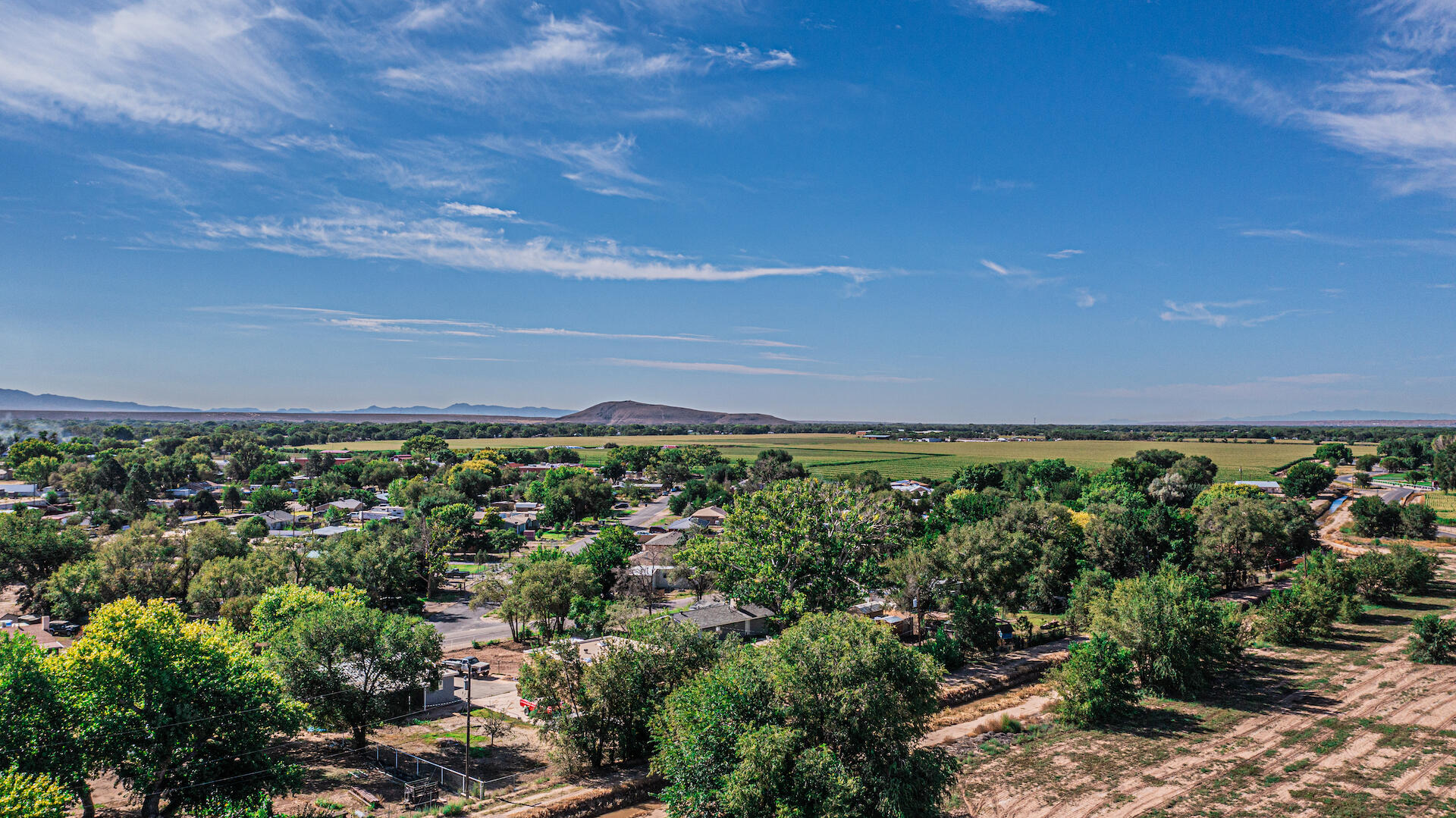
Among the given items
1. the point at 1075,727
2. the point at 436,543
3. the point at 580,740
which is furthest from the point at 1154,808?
the point at 436,543

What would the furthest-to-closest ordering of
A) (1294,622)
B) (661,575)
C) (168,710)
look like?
(661,575) < (1294,622) < (168,710)

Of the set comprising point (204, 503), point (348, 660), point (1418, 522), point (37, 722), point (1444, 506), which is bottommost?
point (204, 503)

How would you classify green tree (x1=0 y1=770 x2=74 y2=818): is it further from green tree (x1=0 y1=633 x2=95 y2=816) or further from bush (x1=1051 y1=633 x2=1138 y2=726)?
bush (x1=1051 y1=633 x2=1138 y2=726)

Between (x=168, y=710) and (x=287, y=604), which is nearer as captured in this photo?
(x=168, y=710)

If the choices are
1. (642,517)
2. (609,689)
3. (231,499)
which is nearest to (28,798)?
(609,689)

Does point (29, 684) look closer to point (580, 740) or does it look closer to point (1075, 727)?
point (580, 740)

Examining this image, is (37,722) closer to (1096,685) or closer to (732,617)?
(732,617)

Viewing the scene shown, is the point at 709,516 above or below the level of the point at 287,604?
below
